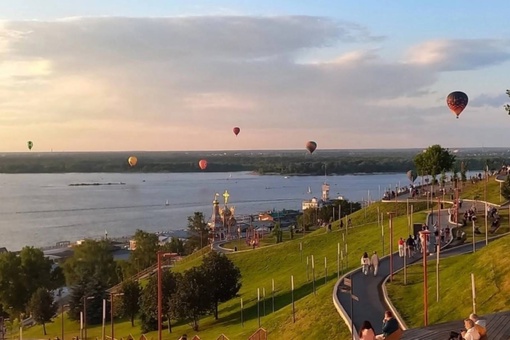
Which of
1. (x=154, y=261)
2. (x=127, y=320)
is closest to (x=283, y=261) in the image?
(x=127, y=320)

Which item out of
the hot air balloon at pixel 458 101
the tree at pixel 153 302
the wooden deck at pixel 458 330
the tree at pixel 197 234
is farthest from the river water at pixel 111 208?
the wooden deck at pixel 458 330

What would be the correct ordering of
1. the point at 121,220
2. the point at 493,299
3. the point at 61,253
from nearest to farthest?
the point at 493,299, the point at 61,253, the point at 121,220

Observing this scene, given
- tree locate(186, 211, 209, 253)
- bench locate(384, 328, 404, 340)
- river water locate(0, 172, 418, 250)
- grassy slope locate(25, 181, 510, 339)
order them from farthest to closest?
river water locate(0, 172, 418, 250), tree locate(186, 211, 209, 253), grassy slope locate(25, 181, 510, 339), bench locate(384, 328, 404, 340)

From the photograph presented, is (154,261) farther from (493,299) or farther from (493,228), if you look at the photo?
(493,299)

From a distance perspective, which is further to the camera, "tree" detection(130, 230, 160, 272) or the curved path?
"tree" detection(130, 230, 160, 272)

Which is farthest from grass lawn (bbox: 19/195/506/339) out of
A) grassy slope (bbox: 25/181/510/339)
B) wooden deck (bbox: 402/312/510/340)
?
wooden deck (bbox: 402/312/510/340)

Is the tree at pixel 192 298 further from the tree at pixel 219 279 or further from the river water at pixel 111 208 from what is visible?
the river water at pixel 111 208

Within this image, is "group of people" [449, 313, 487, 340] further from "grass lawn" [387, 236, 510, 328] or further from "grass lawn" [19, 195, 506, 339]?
"grass lawn" [19, 195, 506, 339]
